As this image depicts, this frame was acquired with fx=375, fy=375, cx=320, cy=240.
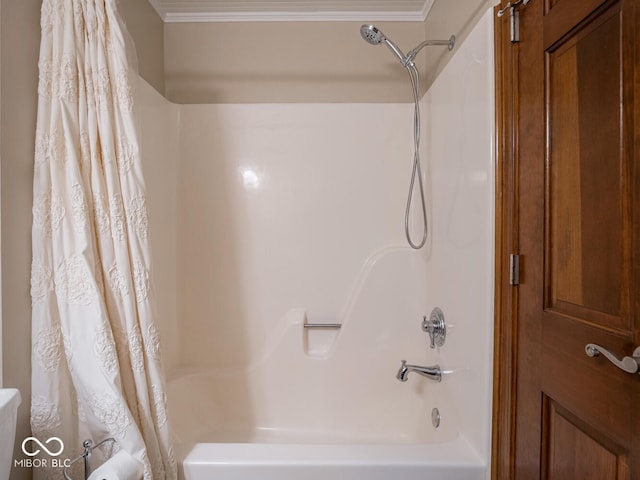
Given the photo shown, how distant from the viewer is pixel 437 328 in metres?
1.52

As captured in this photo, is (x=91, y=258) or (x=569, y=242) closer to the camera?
(x=569, y=242)

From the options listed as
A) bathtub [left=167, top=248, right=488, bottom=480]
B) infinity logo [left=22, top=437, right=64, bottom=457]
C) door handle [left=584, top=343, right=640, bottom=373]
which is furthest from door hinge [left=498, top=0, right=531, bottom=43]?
infinity logo [left=22, top=437, right=64, bottom=457]

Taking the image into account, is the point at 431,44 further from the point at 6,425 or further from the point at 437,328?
the point at 6,425

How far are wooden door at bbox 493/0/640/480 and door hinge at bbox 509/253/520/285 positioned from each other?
16mm

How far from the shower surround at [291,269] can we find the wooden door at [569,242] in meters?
0.62

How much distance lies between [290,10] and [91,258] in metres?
1.70

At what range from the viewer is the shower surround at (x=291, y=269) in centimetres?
187

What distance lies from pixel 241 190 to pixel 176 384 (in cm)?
104

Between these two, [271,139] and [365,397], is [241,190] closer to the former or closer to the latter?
[271,139]

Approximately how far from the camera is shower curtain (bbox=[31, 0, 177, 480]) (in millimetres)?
1057

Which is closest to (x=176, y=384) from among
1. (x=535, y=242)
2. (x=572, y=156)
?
(x=535, y=242)

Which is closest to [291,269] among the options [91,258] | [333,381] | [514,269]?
[333,381]

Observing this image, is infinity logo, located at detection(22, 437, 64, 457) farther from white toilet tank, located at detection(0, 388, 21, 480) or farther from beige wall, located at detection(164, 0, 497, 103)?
beige wall, located at detection(164, 0, 497, 103)

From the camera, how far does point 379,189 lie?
205 centimetres
